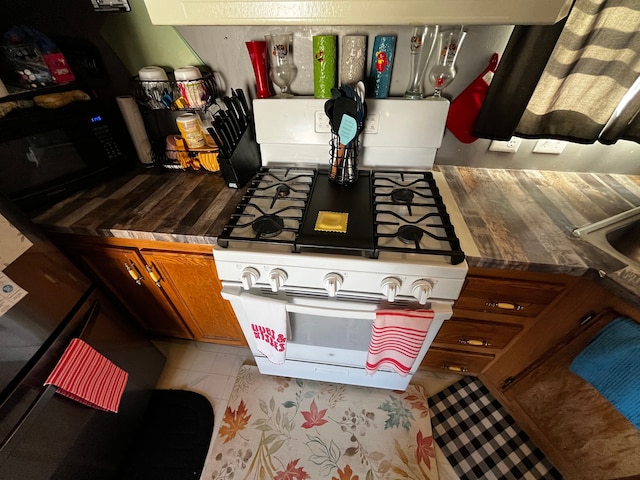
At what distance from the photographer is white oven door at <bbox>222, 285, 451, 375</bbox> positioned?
0.82m

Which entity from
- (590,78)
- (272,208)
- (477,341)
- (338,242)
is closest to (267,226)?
(272,208)

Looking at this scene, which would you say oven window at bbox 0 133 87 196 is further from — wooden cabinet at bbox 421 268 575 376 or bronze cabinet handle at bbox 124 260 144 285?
wooden cabinet at bbox 421 268 575 376

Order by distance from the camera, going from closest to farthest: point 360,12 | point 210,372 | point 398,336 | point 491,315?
point 360,12, point 398,336, point 491,315, point 210,372

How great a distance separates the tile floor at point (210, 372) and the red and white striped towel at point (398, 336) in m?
0.53

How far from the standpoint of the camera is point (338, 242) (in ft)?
2.62

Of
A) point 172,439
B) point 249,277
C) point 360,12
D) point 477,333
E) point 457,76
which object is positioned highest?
point 360,12

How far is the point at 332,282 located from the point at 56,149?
112 cm

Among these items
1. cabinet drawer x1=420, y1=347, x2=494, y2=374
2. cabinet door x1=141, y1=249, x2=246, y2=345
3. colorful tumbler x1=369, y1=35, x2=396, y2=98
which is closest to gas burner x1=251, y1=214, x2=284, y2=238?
cabinet door x1=141, y1=249, x2=246, y2=345

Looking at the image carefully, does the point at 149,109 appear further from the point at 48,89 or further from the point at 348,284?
the point at 348,284

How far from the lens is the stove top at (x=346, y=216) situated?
79 centimetres

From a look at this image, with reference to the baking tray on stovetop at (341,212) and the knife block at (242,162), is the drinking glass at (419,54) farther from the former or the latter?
the knife block at (242,162)

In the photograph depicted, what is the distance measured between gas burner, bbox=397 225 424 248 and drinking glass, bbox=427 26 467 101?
0.58 metres

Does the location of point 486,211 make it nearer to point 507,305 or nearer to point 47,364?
point 507,305

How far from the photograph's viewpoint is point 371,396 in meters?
1.32
